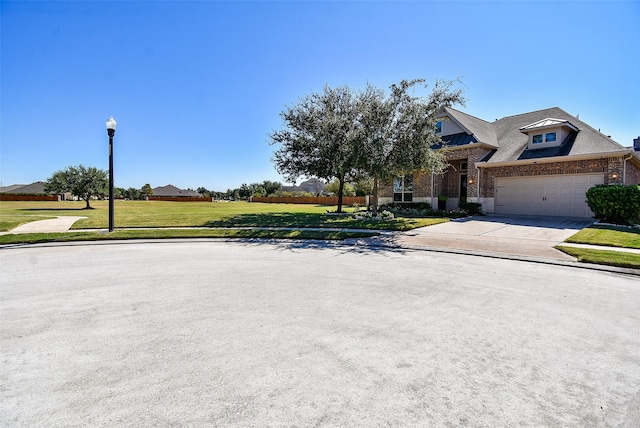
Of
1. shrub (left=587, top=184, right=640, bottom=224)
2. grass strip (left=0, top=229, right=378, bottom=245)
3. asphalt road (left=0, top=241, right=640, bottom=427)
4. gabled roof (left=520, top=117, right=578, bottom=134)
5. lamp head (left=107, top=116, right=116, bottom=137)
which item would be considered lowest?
asphalt road (left=0, top=241, right=640, bottom=427)

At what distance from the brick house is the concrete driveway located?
7.29 feet

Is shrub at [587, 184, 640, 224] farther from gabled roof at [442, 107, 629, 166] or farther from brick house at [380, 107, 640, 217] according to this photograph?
gabled roof at [442, 107, 629, 166]

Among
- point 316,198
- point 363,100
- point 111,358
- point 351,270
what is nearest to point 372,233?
point 351,270

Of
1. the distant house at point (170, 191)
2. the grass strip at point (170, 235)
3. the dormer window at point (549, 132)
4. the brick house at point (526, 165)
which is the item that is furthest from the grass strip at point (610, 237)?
the distant house at point (170, 191)

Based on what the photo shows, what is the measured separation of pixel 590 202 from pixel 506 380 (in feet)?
51.8

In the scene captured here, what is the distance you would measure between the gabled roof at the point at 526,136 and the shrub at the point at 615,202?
2.47m

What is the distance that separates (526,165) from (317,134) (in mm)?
11993

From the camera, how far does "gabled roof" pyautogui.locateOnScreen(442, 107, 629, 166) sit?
16.1 metres

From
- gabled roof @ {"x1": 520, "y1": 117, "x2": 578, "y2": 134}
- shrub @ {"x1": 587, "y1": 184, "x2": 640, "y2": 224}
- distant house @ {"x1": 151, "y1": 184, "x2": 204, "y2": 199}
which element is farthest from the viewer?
distant house @ {"x1": 151, "y1": 184, "x2": 204, "y2": 199}

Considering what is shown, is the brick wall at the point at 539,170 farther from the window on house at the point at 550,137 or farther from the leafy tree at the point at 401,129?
the leafy tree at the point at 401,129

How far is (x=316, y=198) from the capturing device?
5188cm

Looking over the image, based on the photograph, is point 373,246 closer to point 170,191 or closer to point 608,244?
point 608,244

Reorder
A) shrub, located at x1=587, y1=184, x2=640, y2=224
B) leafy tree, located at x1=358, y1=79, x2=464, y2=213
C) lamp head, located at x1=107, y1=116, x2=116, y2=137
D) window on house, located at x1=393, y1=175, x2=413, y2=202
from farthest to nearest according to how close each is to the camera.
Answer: window on house, located at x1=393, y1=175, x2=413, y2=202 < leafy tree, located at x1=358, y1=79, x2=464, y2=213 < shrub, located at x1=587, y1=184, x2=640, y2=224 < lamp head, located at x1=107, y1=116, x2=116, y2=137

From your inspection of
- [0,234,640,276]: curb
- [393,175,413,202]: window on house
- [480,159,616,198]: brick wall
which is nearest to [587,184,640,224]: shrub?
[480,159,616,198]: brick wall
